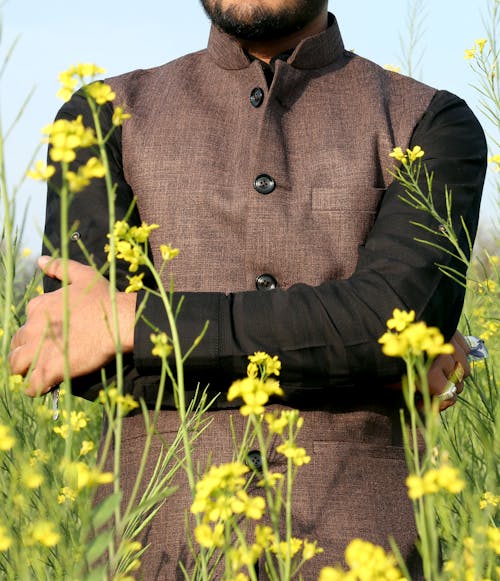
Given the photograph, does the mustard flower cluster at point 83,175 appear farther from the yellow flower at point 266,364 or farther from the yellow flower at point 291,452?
the yellow flower at point 266,364

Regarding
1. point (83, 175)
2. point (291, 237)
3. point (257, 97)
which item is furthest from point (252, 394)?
point (257, 97)

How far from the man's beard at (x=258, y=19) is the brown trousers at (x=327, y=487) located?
882mm

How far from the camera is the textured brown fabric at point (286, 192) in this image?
203 cm

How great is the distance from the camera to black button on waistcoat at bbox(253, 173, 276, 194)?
85.6 inches

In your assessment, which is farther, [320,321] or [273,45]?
[273,45]

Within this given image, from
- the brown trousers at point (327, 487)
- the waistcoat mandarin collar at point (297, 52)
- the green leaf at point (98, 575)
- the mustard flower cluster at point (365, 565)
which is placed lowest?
the brown trousers at point (327, 487)

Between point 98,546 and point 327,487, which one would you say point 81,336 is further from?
point 98,546

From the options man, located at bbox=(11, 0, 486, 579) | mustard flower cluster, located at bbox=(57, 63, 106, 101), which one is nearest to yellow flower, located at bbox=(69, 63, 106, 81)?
mustard flower cluster, located at bbox=(57, 63, 106, 101)

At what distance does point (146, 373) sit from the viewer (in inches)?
74.3

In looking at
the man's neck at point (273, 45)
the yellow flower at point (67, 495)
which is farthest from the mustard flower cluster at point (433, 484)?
the man's neck at point (273, 45)

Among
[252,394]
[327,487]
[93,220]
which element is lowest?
[327,487]

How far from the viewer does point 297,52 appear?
93.4 inches

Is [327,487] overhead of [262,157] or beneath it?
beneath

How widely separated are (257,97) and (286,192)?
10.9 inches
